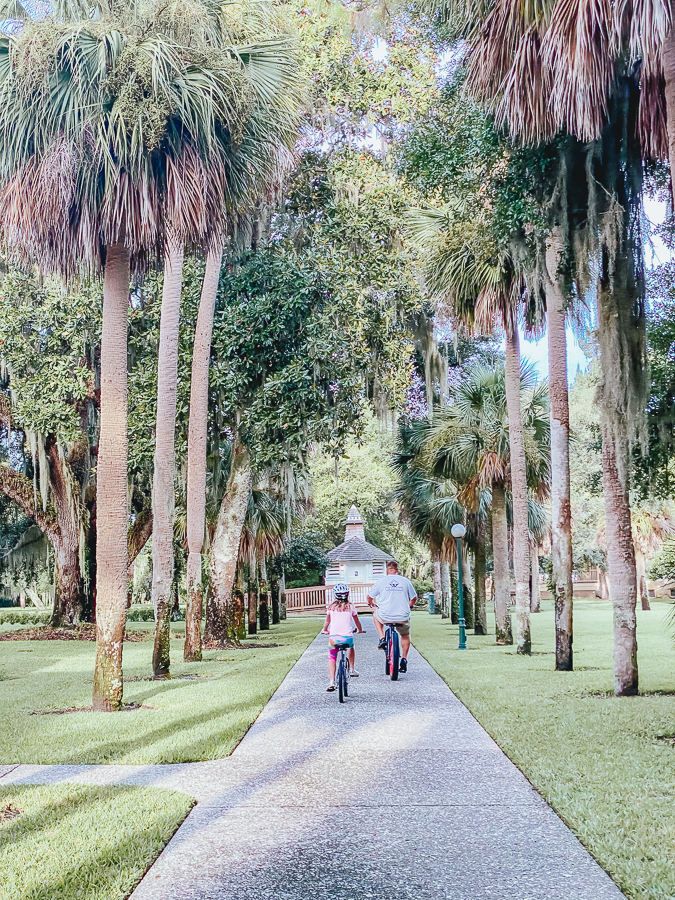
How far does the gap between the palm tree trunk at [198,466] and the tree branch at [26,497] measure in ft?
34.7

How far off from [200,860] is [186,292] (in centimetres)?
1633

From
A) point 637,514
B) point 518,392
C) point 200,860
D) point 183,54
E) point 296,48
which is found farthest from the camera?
point 637,514

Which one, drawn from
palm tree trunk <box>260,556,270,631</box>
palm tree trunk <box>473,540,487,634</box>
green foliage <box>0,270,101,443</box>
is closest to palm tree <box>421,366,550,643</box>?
palm tree trunk <box>473,540,487,634</box>

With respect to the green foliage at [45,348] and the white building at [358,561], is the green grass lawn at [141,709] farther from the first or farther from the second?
the white building at [358,561]

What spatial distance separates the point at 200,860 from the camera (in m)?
4.51

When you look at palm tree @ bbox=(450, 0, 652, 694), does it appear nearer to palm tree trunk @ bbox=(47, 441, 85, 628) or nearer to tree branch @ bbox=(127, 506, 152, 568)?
palm tree trunk @ bbox=(47, 441, 85, 628)

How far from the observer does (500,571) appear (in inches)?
807

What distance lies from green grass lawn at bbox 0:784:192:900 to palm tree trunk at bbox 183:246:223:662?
953 centimetres

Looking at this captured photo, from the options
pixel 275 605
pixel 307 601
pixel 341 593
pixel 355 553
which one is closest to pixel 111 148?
pixel 341 593

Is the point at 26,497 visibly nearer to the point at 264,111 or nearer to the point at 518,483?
the point at 518,483

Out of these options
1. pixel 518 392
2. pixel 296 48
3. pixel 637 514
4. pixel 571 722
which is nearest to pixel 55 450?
pixel 518 392

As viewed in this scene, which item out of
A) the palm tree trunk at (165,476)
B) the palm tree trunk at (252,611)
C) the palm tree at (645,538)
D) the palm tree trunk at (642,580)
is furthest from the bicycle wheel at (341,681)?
the palm tree trunk at (642,580)

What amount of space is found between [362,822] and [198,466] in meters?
11.6

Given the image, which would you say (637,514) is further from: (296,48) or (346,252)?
(296,48)
